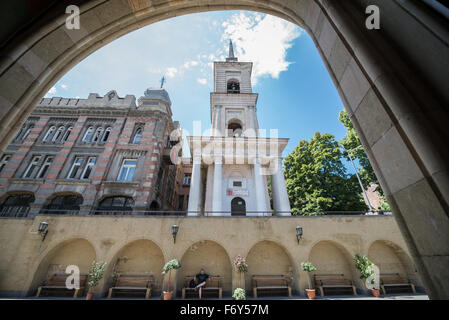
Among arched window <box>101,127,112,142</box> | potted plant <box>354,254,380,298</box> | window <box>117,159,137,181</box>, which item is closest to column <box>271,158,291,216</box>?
potted plant <box>354,254,380,298</box>

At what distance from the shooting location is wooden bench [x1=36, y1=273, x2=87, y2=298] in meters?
11.3

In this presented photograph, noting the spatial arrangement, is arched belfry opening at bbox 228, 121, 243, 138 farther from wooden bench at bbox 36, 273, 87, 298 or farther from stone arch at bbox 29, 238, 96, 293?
wooden bench at bbox 36, 273, 87, 298

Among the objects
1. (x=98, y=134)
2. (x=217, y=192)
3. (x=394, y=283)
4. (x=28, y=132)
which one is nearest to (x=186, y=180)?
(x=98, y=134)

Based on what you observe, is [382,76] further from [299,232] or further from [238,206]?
[238,206]

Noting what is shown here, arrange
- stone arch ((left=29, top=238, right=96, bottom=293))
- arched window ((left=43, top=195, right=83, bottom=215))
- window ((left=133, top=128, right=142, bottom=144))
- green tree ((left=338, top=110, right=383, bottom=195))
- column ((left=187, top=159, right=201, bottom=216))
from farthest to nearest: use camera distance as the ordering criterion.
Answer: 1. window ((left=133, top=128, right=142, bottom=144))
2. green tree ((left=338, top=110, right=383, bottom=195))
3. arched window ((left=43, top=195, right=83, bottom=215))
4. column ((left=187, top=159, right=201, bottom=216))
5. stone arch ((left=29, top=238, right=96, bottom=293))

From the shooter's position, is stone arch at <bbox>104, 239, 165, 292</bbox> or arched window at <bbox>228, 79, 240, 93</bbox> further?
arched window at <bbox>228, 79, 240, 93</bbox>

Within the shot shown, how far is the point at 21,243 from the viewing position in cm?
1202

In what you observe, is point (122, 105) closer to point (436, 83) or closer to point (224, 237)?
point (224, 237)

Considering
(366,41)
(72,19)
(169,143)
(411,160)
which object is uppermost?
(169,143)

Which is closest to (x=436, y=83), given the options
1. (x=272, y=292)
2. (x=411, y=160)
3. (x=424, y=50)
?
(x=424, y=50)

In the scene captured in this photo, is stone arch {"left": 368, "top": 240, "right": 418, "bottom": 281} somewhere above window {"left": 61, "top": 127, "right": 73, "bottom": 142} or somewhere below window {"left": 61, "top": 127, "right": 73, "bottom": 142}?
below

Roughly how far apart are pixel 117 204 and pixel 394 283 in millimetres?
23559

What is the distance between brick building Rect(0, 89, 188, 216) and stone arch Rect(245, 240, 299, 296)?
11.2 m
